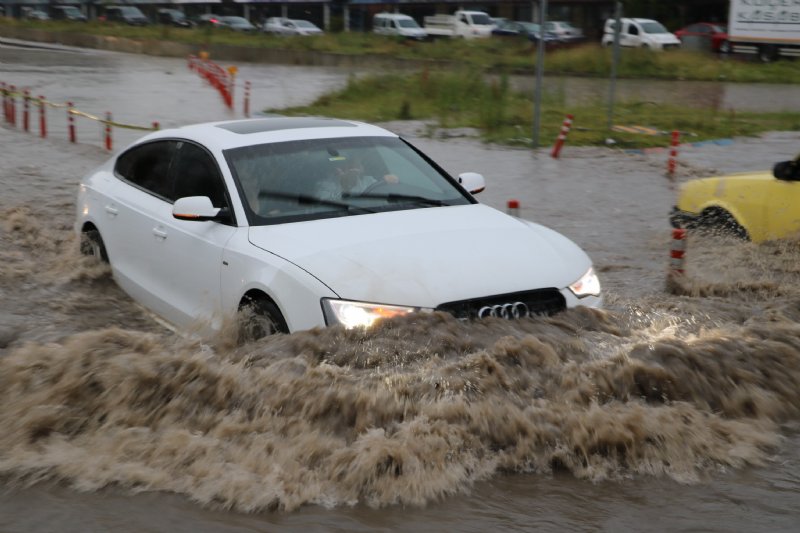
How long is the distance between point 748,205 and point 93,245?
18.7ft

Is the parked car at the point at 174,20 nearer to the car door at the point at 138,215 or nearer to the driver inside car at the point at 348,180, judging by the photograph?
the car door at the point at 138,215

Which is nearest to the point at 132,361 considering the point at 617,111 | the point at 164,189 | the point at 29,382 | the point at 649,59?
the point at 29,382

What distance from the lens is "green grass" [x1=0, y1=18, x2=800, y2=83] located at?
3753cm

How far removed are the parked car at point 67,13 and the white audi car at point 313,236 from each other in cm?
7524

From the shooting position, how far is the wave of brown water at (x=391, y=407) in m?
4.62

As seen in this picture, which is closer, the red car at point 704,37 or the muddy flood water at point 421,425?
the muddy flood water at point 421,425

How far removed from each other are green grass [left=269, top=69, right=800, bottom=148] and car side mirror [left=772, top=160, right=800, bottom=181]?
37.5ft

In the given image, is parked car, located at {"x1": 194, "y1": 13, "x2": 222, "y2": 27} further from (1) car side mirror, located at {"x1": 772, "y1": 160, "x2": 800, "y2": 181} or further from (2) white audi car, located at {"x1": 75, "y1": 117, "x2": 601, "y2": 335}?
(2) white audi car, located at {"x1": 75, "y1": 117, "x2": 601, "y2": 335}

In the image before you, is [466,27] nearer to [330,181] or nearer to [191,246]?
[330,181]

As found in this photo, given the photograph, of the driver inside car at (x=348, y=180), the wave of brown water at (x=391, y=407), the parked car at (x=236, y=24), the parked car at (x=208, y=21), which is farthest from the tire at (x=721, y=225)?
the parked car at (x=208, y=21)

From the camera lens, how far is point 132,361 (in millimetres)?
5379

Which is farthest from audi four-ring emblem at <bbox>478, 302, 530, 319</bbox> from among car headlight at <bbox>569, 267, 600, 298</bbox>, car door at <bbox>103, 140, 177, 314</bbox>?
car door at <bbox>103, 140, 177, 314</bbox>

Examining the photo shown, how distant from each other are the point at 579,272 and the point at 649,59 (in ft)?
114

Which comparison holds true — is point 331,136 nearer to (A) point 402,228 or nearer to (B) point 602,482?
(A) point 402,228
